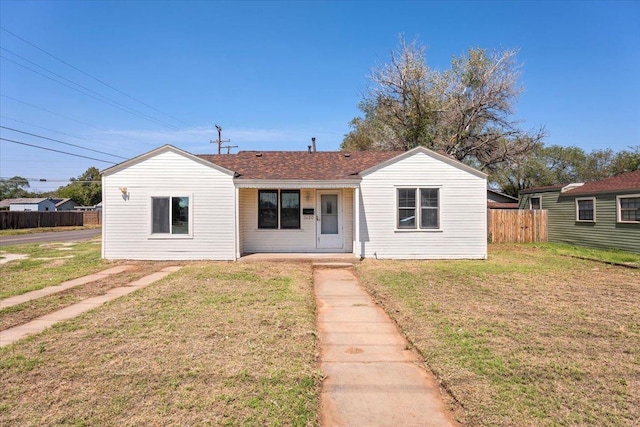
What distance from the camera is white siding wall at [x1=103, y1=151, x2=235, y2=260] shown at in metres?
11.1

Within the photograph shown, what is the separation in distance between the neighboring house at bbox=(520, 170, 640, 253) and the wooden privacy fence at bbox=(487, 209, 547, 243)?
0.45m

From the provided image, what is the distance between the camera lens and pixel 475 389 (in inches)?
122

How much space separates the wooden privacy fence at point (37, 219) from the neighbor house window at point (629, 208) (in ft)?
134

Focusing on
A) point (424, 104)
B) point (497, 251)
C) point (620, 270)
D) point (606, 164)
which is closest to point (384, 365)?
point (620, 270)

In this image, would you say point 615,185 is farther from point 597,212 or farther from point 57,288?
point 57,288

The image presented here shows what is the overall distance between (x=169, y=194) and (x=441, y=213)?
28.6 feet

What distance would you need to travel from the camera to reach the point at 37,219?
32969 millimetres

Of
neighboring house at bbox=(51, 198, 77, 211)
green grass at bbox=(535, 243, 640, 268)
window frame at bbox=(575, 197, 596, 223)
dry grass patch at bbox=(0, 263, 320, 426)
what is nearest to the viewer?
dry grass patch at bbox=(0, 263, 320, 426)

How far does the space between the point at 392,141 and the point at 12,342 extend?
23.5 m

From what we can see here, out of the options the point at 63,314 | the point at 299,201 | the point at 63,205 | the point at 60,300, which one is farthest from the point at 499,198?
the point at 63,205

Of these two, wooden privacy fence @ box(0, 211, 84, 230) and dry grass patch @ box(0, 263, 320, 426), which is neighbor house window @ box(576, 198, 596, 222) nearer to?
dry grass patch @ box(0, 263, 320, 426)

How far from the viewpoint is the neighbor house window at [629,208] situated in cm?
1259

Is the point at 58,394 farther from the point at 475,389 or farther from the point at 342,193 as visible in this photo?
the point at 342,193

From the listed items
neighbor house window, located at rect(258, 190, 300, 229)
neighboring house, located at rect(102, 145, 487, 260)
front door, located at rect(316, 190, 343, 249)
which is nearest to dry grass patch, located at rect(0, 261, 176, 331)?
neighboring house, located at rect(102, 145, 487, 260)
